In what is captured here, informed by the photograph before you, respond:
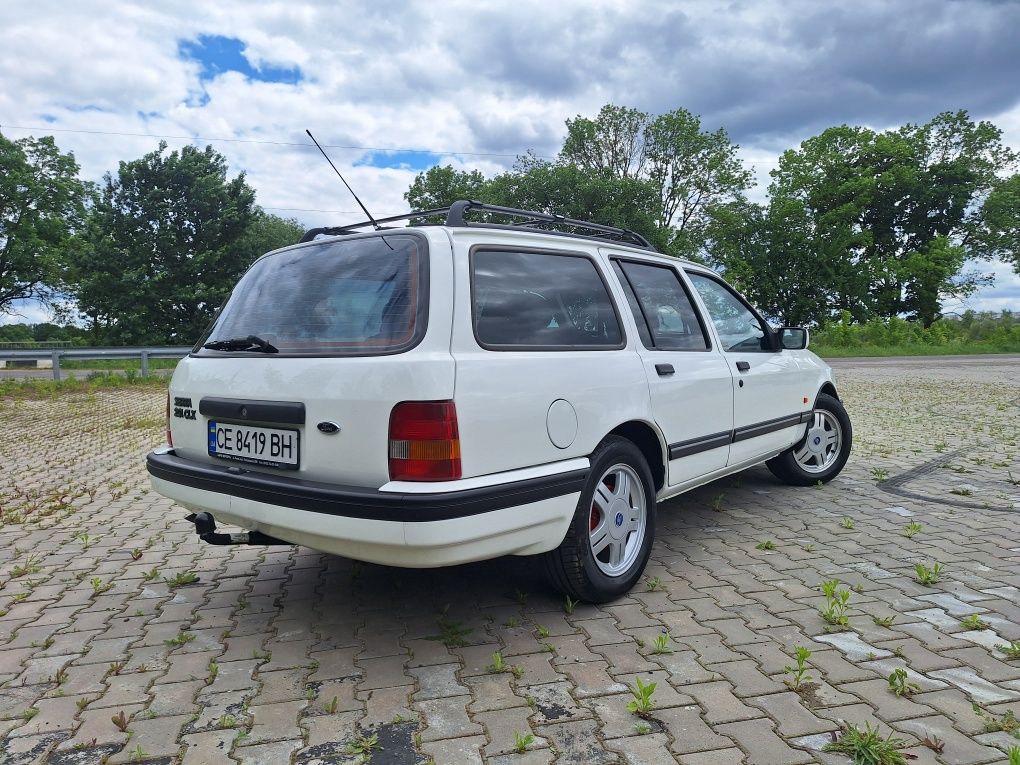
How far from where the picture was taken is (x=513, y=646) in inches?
117

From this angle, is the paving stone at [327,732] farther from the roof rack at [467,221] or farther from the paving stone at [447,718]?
the roof rack at [467,221]

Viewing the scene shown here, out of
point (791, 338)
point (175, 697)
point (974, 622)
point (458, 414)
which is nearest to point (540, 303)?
point (458, 414)

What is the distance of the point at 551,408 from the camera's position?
2934 millimetres

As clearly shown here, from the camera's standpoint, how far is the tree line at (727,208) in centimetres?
3269

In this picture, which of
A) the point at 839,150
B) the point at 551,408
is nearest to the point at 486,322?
the point at 551,408

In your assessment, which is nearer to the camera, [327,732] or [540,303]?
[327,732]

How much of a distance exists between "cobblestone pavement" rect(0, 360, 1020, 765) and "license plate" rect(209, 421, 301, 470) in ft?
2.67

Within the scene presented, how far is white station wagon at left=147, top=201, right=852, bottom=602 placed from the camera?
2564 millimetres

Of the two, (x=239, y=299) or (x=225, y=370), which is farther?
(x=239, y=299)

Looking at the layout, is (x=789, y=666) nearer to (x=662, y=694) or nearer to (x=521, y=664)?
(x=662, y=694)

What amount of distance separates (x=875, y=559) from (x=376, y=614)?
2775 mm

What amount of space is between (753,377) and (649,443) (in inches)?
50.4

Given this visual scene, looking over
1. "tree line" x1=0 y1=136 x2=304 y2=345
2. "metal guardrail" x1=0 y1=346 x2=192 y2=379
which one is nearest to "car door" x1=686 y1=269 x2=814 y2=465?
"metal guardrail" x1=0 y1=346 x2=192 y2=379

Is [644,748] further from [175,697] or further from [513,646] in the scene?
[175,697]
